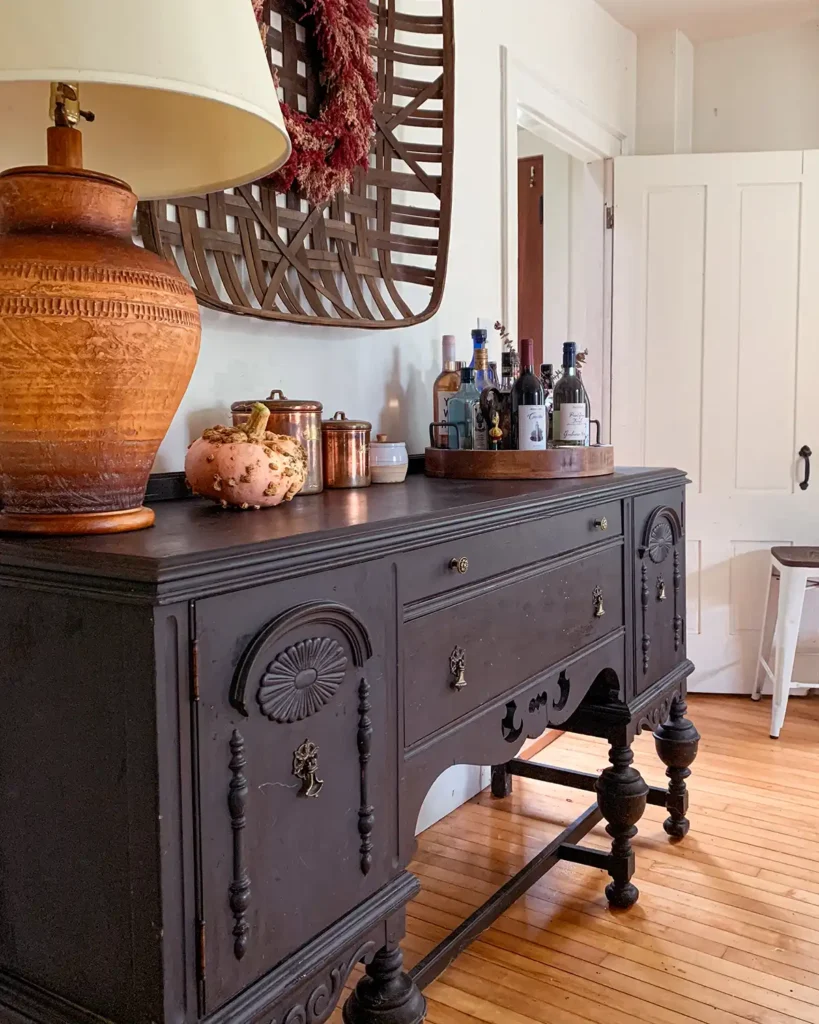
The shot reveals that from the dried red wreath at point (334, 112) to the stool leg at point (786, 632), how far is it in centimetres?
214

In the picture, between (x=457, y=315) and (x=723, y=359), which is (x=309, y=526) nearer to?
(x=457, y=315)

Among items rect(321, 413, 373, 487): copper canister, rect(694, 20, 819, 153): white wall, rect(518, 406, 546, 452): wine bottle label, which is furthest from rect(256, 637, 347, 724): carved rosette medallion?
rect(694, 20, 819, 153): white wall

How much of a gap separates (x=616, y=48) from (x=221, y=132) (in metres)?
2.75

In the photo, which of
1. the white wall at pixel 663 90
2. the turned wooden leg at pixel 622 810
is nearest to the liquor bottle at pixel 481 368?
the turned wooden leg at pixel 622 810

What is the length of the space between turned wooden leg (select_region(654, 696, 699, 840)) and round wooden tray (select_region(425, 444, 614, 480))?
2.41ft

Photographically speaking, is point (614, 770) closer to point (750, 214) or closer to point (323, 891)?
point (323, 891)

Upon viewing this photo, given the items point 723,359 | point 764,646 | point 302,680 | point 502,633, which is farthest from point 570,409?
point 764,646

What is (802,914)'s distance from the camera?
2037 millimetres

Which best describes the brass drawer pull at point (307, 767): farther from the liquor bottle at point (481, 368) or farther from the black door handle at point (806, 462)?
the black door handle at point (806, 462)

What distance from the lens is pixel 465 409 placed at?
2.09 metres

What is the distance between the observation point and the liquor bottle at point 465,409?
6.82 feet

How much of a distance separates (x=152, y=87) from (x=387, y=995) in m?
1.20

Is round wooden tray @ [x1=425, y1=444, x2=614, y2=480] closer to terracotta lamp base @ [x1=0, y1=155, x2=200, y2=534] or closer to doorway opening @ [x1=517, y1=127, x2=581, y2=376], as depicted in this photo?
terracotta lamp base @ [x1=0, y1=155, x2=200, y2=534]

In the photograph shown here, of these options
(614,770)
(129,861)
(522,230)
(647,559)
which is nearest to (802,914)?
(614,770)
